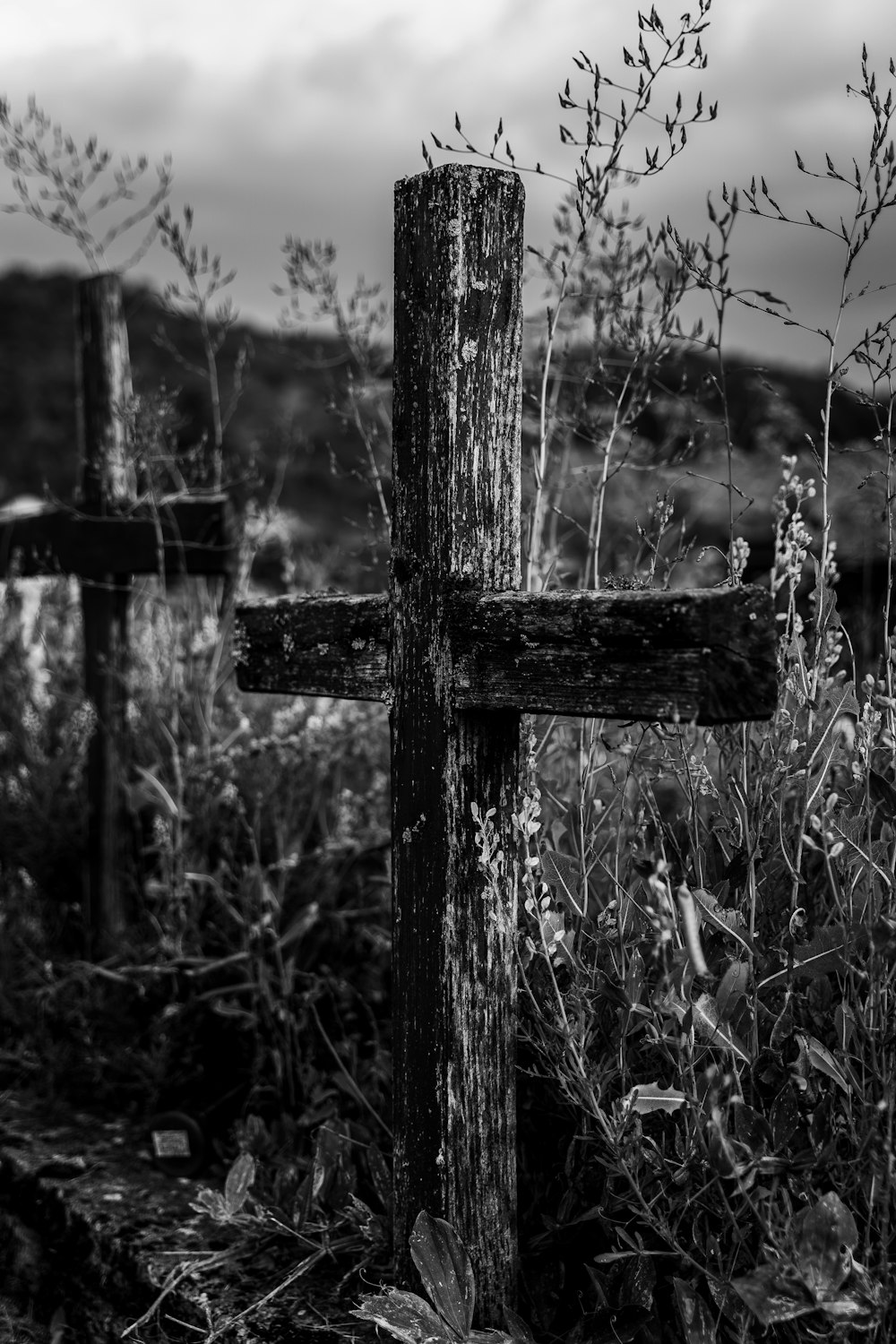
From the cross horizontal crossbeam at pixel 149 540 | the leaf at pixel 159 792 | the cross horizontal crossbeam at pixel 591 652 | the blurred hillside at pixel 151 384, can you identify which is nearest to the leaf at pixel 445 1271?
the cross horizontal crossbeam at pixel 591 652

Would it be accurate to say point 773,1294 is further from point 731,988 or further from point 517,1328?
point 517,1328

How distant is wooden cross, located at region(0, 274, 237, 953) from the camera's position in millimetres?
3449

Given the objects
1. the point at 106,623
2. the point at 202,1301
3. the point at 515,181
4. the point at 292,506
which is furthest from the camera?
the point at 292,506

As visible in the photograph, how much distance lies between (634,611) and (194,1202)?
1.56 meters

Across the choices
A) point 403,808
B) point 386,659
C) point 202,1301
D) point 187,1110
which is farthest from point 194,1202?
point 386,659

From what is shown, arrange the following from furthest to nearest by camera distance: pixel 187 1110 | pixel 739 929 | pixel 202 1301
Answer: pixel 187 1110 < pixel 202 1301 < pixel 739 929

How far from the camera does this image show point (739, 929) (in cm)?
165

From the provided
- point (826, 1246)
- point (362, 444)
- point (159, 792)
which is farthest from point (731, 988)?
point (362, 444)

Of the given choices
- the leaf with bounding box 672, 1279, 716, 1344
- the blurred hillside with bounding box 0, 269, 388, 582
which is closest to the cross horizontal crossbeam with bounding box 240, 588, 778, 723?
the leaf with bounding box 672, 1279, 716, 1344

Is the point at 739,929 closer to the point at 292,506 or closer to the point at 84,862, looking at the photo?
the point at 84,862

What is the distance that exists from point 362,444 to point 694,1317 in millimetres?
3881

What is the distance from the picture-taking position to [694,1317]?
1513 millimetres

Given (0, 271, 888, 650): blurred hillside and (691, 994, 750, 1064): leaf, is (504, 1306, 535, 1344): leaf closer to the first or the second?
(691, 994, 750, 1064): leaf

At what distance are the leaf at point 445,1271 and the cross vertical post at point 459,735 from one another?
0.05 meters
